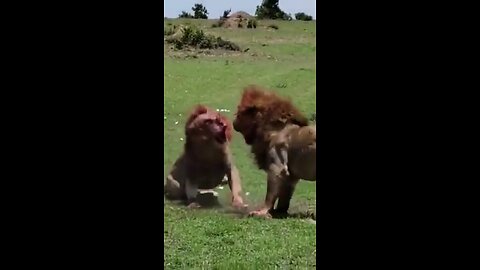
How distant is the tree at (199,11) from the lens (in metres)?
1.19

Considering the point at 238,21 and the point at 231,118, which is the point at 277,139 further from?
the point at 238,21

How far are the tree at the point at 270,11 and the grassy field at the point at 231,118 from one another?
0.02m

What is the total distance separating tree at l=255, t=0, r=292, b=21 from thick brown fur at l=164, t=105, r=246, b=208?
9.5 inches

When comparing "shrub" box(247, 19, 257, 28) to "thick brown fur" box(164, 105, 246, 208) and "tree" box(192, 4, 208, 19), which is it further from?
"thick brown fur" box(164, 105, 246, 208)

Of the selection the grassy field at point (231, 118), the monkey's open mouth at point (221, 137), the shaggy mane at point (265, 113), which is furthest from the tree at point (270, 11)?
the monkey's open mouth at point (221, 137)

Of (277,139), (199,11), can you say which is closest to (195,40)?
(199,11)

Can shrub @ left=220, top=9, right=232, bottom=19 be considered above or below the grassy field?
above

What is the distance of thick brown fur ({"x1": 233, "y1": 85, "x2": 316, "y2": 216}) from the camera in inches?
53.2

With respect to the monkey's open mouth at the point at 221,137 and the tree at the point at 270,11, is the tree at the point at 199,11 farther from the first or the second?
the monkey's open mouth at the point at 221,137

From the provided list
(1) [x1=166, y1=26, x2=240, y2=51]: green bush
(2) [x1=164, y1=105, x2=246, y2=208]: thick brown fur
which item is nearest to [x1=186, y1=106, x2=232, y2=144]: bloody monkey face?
(2) [x1=164, y1=105, x2=246, y2=208]: thick brown fur

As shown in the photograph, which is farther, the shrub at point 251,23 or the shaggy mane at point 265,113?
the shaggy mane at point 265,113
